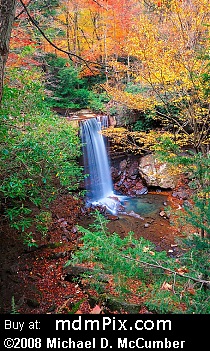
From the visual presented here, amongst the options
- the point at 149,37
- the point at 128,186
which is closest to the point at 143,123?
the point at 128,186

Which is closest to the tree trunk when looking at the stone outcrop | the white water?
the white water

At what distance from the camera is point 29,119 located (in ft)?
14.5

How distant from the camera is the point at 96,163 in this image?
10.5 meters

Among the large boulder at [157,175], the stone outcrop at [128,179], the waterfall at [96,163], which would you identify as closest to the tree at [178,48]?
the large boulder at [157,175]

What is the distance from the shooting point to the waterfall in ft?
33.0

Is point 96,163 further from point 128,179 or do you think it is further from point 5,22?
point 5,22

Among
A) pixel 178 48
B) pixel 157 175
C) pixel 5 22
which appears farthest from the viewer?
pixel 157 175

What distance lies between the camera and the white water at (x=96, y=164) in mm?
10017

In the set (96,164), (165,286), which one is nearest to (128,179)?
(96,164)

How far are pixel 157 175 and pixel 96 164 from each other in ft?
8.70

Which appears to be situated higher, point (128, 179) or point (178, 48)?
point (178, 48)

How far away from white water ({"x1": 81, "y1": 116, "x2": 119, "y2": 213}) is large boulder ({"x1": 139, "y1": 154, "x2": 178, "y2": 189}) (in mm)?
1605
